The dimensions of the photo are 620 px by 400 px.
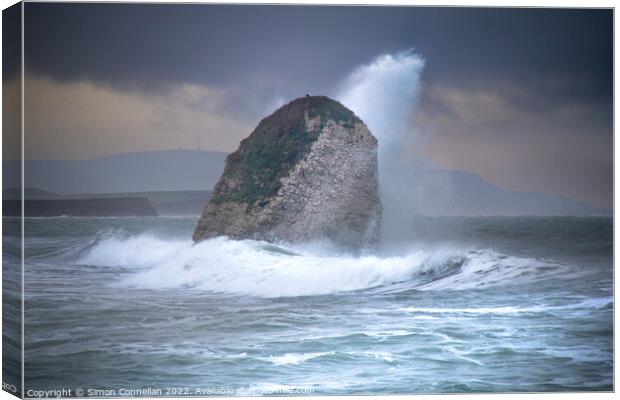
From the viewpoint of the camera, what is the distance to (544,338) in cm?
1055

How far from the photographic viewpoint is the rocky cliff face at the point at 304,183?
11.6 meters

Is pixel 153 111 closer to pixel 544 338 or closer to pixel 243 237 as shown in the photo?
pixel 243 237

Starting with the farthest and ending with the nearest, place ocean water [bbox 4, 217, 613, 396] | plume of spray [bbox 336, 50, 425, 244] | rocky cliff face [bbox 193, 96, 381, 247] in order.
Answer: rocky cliff face [bbox 193, 96, 381, 247] < plume of spray [bbox 336, 50, 425, 244] < ocean water [bbox 4, 217, 613, 396]

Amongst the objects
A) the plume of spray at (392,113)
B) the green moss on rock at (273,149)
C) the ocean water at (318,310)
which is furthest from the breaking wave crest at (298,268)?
the green moss on rock at (273,149)

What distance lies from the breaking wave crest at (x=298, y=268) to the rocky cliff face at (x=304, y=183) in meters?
0.29

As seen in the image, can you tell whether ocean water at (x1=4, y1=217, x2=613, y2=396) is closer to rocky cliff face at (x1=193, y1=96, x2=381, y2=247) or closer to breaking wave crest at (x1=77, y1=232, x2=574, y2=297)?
breaking wave crest at (x1=77, y1=232, x2=574, y2=297)

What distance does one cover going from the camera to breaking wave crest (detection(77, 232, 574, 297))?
435 inches

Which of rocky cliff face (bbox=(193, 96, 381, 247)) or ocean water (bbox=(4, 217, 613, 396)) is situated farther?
rocky cliff face (bbox=(193, 96, 381, 247))

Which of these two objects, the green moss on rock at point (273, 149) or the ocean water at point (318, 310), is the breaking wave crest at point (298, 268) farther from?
the green moss on rock at point (273, 149)

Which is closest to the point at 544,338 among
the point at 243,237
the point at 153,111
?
the point at 243,237

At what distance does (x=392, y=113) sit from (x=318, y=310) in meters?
2.47

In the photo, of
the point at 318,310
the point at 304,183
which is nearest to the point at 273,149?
the point at 304,183

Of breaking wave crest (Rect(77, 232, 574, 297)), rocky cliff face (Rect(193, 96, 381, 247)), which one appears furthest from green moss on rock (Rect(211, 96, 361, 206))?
breaking wave crest (Rect(77, 232, 574, 297))

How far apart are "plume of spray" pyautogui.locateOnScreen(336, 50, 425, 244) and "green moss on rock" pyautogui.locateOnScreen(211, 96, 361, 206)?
0.26m
